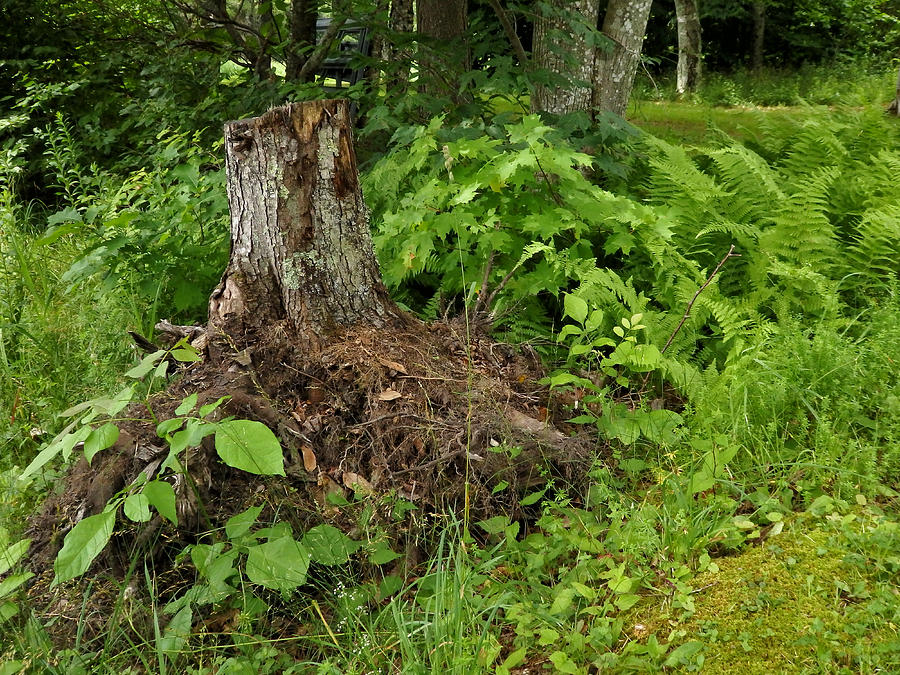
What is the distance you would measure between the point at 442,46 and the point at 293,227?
221 centimetres

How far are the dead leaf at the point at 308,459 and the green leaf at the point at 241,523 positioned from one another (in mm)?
357

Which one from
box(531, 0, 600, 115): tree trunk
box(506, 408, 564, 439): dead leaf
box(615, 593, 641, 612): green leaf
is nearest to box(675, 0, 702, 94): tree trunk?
box(531, 0, 600, 115): tree trunk

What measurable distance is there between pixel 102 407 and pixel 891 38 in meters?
20.2

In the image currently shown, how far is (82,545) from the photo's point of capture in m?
1.94

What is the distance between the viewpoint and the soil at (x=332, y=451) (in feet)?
7.64

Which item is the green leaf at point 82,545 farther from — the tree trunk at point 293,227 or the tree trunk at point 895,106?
the tree trunk at point 895,106

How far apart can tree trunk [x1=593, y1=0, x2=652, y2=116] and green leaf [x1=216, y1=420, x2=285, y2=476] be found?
395 centimetres

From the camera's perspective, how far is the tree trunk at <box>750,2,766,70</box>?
51.0 ft

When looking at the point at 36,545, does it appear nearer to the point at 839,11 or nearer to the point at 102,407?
the point at 102,407

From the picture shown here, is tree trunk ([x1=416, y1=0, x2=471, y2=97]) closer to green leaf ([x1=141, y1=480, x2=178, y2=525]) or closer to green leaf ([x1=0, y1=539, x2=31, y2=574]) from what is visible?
green leaf ([x1=141, y1=480, x2=178, y2=525])

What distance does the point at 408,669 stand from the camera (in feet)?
6.03

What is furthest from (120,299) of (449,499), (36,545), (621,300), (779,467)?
(779,467)

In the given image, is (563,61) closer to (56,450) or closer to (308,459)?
(308,459)

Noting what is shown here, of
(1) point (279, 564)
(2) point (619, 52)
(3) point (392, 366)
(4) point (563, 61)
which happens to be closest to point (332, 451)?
(3) point (392, 366)
